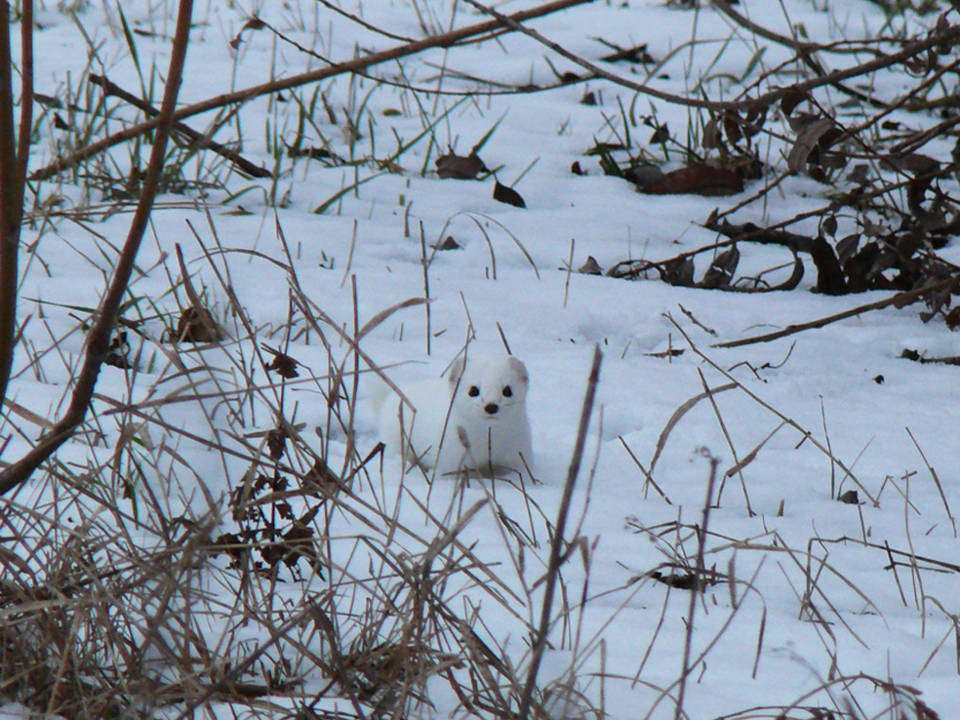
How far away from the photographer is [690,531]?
271cm

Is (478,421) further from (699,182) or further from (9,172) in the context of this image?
(699,182)

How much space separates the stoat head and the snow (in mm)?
169

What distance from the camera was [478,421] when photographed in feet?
11.0

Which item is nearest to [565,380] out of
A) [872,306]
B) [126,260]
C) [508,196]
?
[872,306]

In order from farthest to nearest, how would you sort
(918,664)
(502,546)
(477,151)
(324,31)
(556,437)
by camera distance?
1. (324,31)
2. (477,151)
3. (556,437)
4. (502,546)
5. (918,664)

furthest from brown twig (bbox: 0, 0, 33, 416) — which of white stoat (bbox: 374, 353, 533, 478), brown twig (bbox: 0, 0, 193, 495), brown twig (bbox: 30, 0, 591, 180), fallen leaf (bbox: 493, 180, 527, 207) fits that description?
fallen leaf (bbox: 493, 180, 527, 207)

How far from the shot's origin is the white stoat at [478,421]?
3.28m

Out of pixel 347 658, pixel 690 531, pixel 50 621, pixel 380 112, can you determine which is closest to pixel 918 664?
pixel 690 531

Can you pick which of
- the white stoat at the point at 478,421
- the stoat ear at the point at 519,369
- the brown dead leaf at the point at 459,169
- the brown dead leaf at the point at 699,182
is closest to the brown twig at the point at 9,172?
the white stoat at the point at 478,421

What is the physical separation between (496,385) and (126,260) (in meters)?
1.77

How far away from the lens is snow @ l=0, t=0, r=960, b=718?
210 cm

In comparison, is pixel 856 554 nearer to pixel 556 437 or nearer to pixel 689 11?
pixel 556 437

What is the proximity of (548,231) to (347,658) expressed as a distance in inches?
123

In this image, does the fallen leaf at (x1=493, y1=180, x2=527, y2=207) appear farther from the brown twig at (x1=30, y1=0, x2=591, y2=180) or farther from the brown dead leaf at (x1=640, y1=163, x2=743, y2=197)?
the brown twig at (x1=30, y1=0, x2=591, y2=180)
